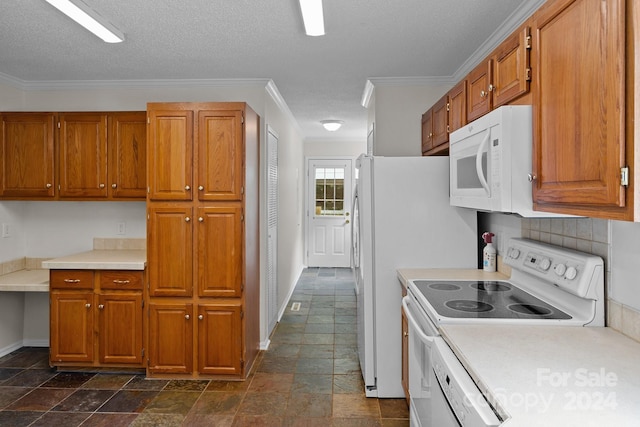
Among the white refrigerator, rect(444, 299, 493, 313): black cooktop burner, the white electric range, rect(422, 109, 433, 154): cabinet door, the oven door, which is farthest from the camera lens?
rect(422, 109, 433, 154): cabinet door

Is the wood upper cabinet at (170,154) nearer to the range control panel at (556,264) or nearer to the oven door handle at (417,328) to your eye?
the oven door handle at (417,328)

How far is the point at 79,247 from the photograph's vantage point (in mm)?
3920

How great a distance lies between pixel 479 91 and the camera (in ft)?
7.57

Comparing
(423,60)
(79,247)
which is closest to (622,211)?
(423,60)

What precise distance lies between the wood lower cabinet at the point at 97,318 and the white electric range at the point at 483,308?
7.03 feet

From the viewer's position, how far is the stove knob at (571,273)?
1.73 meters

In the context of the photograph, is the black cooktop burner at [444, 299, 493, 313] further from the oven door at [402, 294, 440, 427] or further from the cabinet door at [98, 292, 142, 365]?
the cabinet door at [98, 292, 142, 365]

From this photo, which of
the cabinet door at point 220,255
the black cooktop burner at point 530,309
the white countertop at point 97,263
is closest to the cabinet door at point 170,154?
the cabinet door at point 220,255

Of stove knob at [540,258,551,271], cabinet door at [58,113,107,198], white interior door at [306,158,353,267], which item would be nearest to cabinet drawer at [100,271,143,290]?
cabinet door at [58,113,107,198]

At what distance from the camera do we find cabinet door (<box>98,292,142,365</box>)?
3.19 metres

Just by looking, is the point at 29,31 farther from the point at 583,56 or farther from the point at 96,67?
the point at 583,56

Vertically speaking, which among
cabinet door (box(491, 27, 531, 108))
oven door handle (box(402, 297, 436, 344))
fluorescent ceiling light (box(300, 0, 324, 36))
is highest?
fluorescent ceiling light (box(300, 0, 324, 36))

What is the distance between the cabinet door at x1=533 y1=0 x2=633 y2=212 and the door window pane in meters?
6.29

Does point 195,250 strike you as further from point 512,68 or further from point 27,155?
point 512,68
